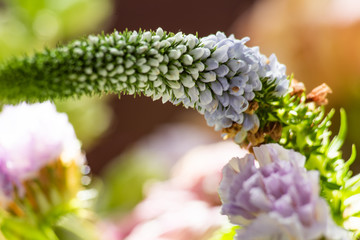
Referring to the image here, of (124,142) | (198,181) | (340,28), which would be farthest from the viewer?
(124,142)

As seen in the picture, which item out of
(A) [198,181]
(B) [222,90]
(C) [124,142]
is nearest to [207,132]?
(C) [124,142]

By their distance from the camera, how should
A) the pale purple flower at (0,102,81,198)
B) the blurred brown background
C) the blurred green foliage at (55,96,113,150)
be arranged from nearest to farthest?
the pale purple flower at (0,102,81,198), the blurred green foliage at (55,96,113,150), the blurred brown background

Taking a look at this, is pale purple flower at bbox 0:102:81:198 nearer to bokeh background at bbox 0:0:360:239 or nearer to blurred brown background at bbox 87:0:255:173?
bokeh background at bbox 0:0:360:239

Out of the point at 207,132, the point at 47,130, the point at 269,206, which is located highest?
the point at 207,132

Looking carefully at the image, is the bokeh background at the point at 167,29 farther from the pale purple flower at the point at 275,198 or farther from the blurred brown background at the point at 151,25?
the pale purple flower at the point at 275,198

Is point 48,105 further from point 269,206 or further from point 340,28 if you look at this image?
point 340,28

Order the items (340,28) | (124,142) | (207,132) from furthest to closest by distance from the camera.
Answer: (124,142), (207,132), (340,28)

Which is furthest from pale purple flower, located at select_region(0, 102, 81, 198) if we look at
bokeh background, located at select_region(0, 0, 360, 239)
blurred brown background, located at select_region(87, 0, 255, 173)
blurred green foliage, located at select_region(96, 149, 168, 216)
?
blurred brown background, located at select_region(87, 0, 255, 173)
